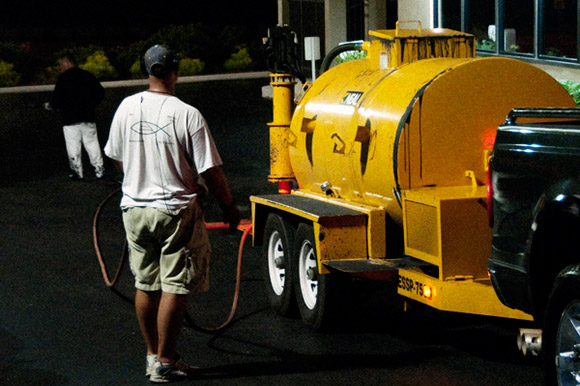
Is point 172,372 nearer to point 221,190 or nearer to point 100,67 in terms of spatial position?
point 221,190

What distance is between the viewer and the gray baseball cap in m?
6.78

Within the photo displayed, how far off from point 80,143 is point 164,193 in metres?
10.9

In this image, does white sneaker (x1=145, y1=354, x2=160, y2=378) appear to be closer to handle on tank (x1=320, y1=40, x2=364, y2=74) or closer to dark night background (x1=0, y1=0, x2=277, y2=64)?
handle on tank (x1=320, y1=40, x2=364, y2=74)

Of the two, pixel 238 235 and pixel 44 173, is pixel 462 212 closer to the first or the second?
pixel 238 235

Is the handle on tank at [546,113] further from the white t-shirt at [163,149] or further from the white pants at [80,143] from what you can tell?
the white pants at [80,143]

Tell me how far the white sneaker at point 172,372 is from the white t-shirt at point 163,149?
1013 mm

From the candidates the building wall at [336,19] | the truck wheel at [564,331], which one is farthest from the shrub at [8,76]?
the truck wheel at [564,331]

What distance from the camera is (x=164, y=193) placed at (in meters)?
6.74

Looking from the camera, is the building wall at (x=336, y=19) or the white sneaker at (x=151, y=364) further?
the building wall at (x=336, y=19)

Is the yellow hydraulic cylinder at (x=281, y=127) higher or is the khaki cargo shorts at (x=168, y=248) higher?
the yellow hydraulic cylinder at (x=281, y=127)

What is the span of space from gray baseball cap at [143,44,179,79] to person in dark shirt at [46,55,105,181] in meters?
10.6

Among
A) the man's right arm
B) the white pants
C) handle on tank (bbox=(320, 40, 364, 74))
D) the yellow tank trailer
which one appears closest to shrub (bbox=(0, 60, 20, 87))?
the white pants

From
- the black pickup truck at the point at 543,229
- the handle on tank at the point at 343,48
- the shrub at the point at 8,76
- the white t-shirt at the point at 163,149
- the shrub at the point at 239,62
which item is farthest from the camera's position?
the shrub at the point at 239,62

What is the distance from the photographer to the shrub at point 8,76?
4106 cm
